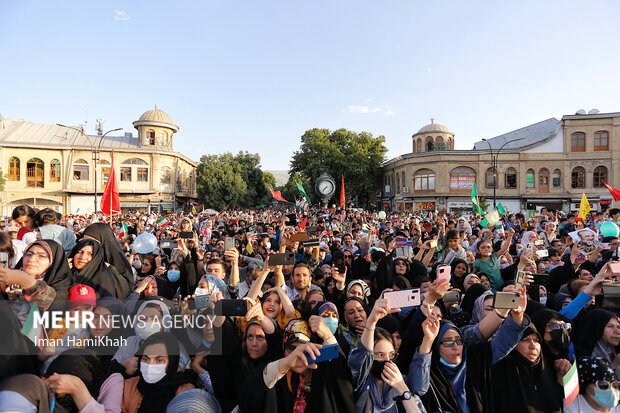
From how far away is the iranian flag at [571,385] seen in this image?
96.7 inches

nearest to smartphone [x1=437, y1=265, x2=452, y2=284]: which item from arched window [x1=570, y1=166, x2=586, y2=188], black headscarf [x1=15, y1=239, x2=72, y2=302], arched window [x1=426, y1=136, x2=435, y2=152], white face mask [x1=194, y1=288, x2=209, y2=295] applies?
white face mask [x1=194, y1=288, x2=209, y2=295]

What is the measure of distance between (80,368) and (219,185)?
36.8 metres

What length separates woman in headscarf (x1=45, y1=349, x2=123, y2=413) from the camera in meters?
2.00

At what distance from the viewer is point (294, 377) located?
7.64 feet

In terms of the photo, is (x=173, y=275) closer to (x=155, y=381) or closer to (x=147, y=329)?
(x=147, y=329)

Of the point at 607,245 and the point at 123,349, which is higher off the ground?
the point at 607,245

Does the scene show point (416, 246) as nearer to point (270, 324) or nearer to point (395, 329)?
point (395, 329)

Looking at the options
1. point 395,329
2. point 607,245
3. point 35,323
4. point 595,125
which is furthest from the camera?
point 595,125

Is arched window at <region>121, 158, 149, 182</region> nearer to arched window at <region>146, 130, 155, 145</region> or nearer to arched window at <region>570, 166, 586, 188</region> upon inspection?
arched window at <region>146, 130, 155, 145</region>

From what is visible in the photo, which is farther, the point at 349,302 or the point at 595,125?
the point at 595,125

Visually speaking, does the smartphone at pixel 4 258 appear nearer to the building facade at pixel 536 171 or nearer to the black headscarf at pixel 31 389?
the black headscarf at pixel 31 389

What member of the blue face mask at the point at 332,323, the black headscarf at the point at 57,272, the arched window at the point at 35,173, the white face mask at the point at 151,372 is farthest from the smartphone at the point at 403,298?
the arched window at the point at 35,173

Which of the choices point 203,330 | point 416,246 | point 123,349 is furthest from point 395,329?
point 416,246

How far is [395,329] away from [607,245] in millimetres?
5127
